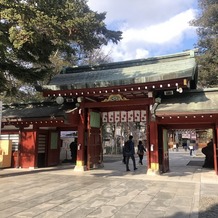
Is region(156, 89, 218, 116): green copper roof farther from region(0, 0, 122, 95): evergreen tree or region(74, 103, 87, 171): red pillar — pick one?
region(0, 0, 122, 95): evergreen tree

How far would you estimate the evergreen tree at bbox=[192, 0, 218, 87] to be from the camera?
89.9 ft

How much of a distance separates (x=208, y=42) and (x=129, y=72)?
1733 centimetres

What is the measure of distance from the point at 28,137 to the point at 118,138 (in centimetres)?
2613

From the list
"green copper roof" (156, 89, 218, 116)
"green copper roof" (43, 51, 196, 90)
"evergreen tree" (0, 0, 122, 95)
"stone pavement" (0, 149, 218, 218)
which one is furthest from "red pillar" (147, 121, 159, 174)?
"evergreen tree" (0, 0, 122, 95)

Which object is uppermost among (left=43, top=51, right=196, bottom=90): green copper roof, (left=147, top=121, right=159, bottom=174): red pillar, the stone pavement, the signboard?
(left=43, top=51, right=196, bottom=90): green copper roof

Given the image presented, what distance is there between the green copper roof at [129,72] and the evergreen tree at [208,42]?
1278 cm

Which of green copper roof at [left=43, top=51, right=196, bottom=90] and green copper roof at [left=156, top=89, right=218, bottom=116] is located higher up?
green copper roof at [left=43, top=51, right=196, bottom=90]

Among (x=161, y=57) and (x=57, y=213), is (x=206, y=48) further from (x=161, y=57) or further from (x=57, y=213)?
(x=57, y=213)

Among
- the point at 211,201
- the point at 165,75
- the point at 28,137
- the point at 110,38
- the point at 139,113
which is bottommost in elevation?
the point at 211,201

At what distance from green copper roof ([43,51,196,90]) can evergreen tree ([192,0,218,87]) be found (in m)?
12.8

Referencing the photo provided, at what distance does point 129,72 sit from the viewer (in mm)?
15938

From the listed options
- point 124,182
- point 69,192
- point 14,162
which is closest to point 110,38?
point 14,162

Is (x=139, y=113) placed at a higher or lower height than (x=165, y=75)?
lower

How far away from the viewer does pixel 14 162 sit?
55.8 ft
